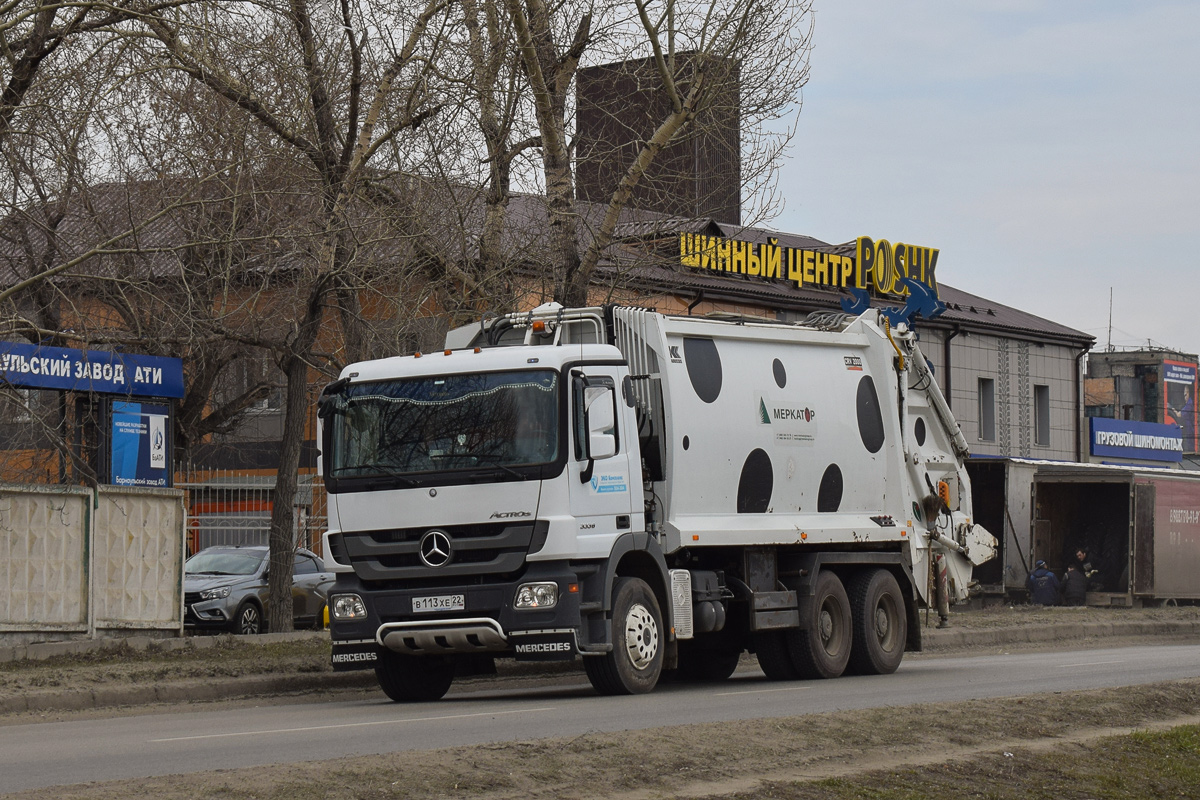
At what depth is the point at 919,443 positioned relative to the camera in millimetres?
17219

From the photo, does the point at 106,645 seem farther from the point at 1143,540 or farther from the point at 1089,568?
the point at 1089,568

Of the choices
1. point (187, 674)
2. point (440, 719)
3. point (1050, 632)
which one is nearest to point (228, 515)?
point (187, 674)

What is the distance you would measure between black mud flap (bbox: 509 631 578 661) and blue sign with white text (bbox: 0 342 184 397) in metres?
7.15

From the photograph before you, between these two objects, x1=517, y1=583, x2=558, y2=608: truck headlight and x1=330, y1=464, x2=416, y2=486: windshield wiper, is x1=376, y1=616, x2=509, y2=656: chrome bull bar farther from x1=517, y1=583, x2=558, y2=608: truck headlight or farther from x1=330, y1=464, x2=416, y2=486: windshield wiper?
x1=330, y1=464, x2=416, y2=486: windshield wiper

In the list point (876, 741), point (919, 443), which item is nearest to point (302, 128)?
point (919, 443)

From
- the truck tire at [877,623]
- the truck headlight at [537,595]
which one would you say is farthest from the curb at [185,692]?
the truck tire at [877,623]

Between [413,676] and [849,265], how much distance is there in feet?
102

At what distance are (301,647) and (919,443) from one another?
7.32 m

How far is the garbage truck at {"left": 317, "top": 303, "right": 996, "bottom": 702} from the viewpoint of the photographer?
1255 cm

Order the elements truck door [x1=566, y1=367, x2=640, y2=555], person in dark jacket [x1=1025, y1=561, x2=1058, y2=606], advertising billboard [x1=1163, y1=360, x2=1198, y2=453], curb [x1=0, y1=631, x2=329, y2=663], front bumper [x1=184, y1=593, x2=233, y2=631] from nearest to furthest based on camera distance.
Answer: truck door [x1=566, y1=367, x2=640, y2=555] → curb [x1=0, y1=631, x2=329, y2=663] → front bumper [x1=184, y1=593, x2=233, y2=631] → person in dark jacket [x1=1025, y1=561, x2=1058, y2=606] → advertising billboard [x1=1163, y1=360, x2=1198, y2=453]

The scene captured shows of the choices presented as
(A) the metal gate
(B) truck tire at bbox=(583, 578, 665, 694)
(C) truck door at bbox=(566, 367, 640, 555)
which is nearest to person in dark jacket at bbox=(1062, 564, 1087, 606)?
(A) the metal gate

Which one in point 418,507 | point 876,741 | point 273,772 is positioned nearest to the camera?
point 273,772

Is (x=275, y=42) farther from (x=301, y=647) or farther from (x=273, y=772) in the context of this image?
(x=273, y=772)

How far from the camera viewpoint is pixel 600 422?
1273 centimetres
